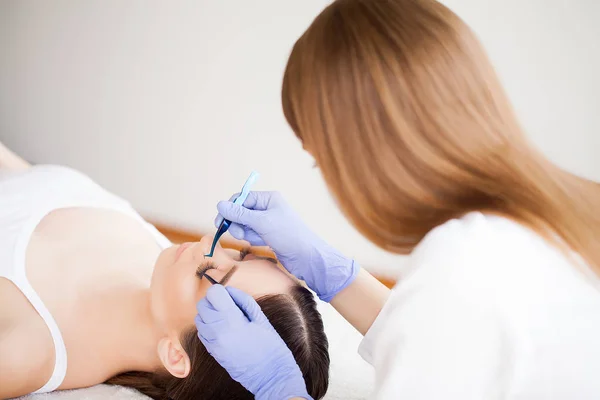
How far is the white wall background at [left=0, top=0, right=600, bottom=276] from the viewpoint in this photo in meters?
1.12

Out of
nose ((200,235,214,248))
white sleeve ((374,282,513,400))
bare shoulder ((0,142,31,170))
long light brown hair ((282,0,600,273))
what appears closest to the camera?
white sleeve ((374,282,513,400))

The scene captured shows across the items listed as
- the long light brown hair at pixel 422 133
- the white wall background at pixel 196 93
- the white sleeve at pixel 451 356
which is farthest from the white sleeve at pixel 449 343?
the white wall background at pixel 196 93

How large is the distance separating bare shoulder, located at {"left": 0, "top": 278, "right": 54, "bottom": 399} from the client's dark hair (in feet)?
0.75

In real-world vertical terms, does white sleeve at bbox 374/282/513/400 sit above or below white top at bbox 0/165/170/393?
above

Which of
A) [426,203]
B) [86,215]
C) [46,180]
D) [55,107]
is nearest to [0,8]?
[55,107]

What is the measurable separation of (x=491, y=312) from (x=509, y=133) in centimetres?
33

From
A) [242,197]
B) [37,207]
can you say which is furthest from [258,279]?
[37,207]

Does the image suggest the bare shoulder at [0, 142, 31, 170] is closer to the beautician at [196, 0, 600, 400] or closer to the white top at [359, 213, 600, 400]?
the beautician at [196, 0, 600, 400]

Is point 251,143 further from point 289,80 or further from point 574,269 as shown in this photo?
point 574,269

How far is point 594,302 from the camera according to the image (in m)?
0.74

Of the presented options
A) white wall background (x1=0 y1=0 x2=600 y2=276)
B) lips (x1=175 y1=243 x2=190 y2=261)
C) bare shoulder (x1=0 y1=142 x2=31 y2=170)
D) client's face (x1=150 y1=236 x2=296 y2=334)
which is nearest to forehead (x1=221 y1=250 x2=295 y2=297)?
client's face (x1=150 y1=236 x2=296 y2=334)

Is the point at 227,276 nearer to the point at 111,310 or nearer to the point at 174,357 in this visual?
the point at 174,357

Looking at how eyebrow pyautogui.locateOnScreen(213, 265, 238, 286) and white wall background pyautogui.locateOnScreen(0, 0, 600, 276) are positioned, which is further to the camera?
white wall background pyautogui.locateOnScreen(0, 0, 600, 276)

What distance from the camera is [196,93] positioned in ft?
5.04
